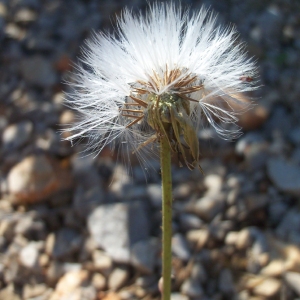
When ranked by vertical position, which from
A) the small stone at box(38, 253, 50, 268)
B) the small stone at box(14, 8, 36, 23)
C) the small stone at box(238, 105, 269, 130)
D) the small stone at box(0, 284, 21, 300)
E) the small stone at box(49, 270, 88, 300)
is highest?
the small stone at box(14, 8, 36, 23)

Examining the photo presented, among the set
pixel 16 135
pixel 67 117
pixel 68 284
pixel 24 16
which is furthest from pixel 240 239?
pixel 24 16

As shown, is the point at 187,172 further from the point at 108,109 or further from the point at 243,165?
the point at 108,109

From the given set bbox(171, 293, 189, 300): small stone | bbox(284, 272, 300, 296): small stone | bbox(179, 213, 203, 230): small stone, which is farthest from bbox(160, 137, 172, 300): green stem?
bbox(179, 213, 203, 230): small stone

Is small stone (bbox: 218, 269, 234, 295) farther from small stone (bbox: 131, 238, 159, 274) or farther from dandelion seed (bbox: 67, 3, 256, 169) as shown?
dandelion seed (bbox: 67, 3, 256, 169)

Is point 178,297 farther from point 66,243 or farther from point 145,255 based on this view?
point 66,243

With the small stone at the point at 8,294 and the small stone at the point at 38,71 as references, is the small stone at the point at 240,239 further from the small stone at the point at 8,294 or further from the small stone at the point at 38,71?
the small stone at the point at 38,71

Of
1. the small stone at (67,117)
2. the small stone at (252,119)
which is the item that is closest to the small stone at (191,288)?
the small stone at (252,119)
